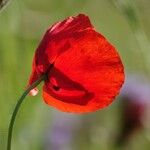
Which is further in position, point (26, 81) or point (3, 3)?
point (26, 81)

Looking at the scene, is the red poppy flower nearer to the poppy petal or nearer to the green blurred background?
the poppy petal

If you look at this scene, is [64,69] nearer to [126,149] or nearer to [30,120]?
[30,120]

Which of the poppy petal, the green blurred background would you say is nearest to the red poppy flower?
the poppy petal

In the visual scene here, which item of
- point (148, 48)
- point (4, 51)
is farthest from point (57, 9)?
point (148, 48)

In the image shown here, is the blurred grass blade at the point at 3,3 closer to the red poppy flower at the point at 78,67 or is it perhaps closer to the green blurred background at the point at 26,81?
the red poppy flower at the point at 78,67

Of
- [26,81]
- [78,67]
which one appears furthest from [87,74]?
[26,81]

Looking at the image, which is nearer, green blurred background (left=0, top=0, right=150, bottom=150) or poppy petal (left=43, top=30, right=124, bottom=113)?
poppy petal (left=43, top=30, right=124, bottom=113)

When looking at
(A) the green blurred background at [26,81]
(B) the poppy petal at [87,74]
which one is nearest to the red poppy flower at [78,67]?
(B) the poppy petal at [87,74]

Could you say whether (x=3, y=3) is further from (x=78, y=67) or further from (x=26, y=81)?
(x=26, y=81)
